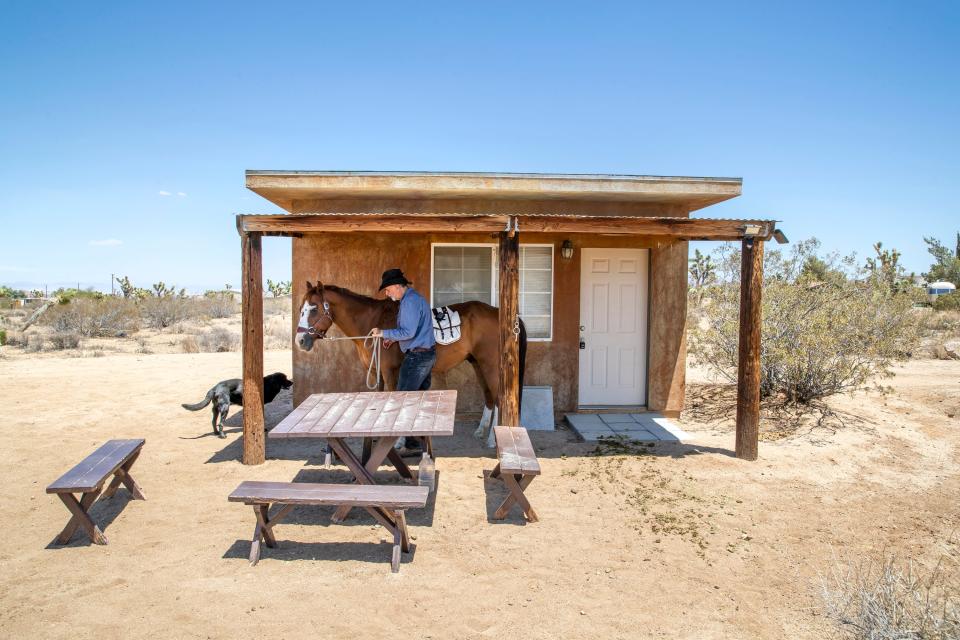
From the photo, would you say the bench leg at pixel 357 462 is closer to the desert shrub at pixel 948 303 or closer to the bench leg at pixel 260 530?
the bench leg at pixel 260 530

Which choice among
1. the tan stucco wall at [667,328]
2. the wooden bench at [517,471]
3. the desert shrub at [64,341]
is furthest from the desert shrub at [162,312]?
the wooden bench at [517,471]

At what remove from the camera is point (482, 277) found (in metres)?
7.63

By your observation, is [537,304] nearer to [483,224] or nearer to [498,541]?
[483,224]

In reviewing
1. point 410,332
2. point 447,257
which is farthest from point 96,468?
point 447,257

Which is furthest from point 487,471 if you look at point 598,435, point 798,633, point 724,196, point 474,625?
point 724,196

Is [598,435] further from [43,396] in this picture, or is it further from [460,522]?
[43,396]

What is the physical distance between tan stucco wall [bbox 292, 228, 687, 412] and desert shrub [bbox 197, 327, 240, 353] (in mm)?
9706

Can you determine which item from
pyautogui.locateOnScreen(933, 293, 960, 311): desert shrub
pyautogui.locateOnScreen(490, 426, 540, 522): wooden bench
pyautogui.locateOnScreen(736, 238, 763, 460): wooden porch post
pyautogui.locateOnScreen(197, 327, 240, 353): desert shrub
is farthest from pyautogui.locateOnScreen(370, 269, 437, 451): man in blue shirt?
pyautogui.locateOnScreen(933, 293, 960, 311): desert shrub

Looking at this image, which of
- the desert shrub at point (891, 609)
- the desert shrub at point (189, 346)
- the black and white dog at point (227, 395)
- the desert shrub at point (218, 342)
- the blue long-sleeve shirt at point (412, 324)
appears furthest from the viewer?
the desert shrub at point (218, 342)

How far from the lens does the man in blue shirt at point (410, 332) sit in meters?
5.55

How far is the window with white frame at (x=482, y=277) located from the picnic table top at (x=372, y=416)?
256cm

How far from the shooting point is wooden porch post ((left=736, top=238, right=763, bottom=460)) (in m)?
6.02

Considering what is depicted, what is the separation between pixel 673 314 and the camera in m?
7.84

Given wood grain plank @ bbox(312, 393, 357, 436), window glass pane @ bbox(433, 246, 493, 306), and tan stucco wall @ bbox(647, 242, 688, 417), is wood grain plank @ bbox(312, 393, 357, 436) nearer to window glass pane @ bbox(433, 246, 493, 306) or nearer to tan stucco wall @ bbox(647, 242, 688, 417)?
window glass pane @ bbox(433, 246, 493, 306)
